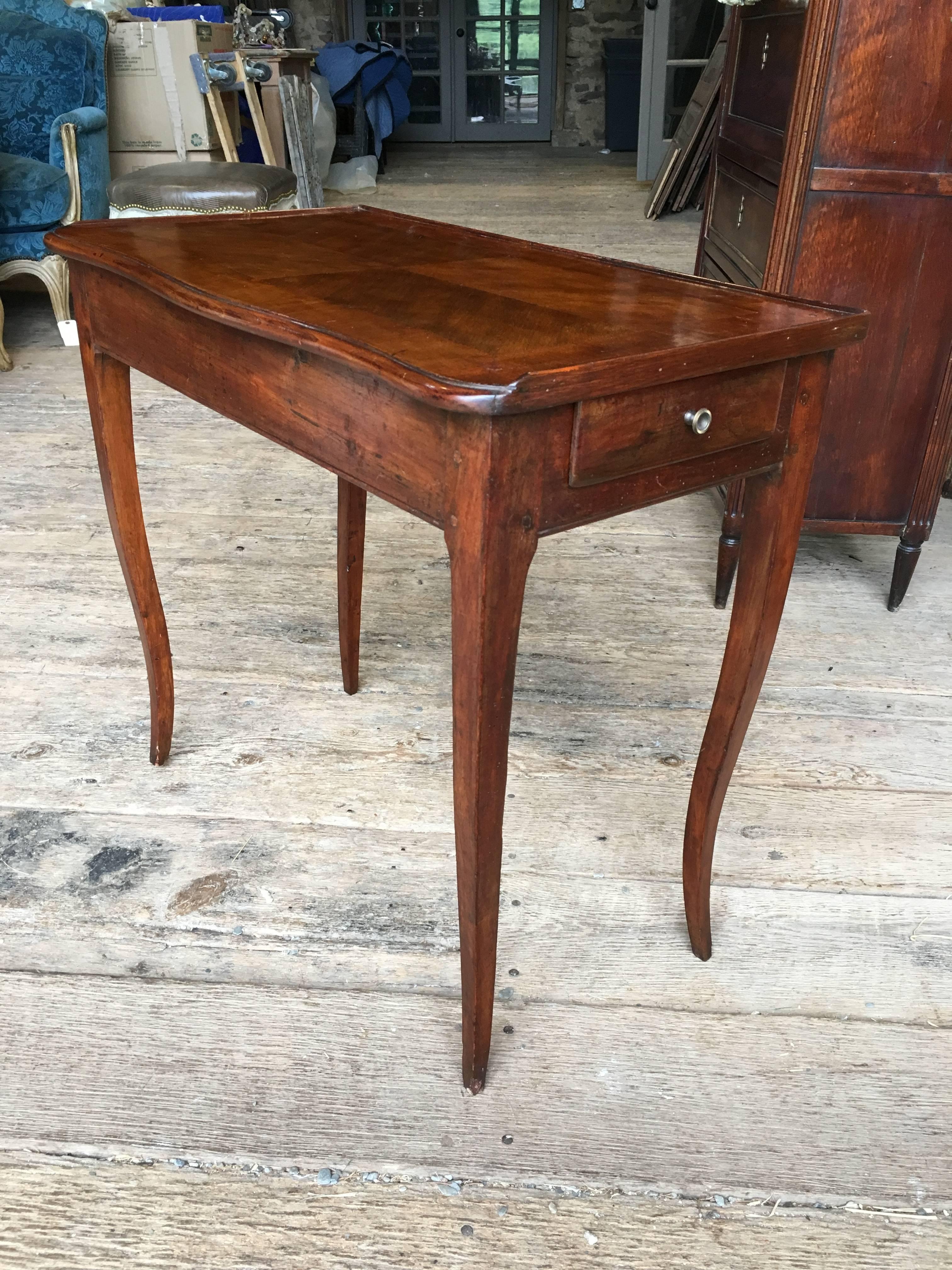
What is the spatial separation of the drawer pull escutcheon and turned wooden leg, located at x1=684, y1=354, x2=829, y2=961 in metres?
0.14

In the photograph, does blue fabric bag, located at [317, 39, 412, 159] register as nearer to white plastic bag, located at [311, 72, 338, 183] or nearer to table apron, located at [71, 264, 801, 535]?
white plastic bag, located at [311, 72, 338, 183]

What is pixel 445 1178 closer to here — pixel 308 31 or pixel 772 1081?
pixel 772 1081

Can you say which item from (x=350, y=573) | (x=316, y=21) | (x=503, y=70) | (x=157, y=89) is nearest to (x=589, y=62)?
(x=503, y=70)

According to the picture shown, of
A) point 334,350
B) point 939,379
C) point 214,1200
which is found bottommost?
point 214,1200

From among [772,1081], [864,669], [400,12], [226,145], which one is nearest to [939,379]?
[864,669]

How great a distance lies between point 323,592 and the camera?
2.08 metres

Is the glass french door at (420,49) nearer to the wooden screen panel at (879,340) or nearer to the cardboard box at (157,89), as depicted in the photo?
the cardboard box at (157,89)

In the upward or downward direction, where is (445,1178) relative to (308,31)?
downward

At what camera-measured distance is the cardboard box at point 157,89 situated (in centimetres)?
452

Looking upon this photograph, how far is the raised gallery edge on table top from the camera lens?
77cm

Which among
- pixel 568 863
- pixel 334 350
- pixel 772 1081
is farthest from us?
pixel 568 863

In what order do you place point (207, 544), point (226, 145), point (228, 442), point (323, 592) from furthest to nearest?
point (226, 145) < point (228, 442) < point (207, 544) < point (323, 592)

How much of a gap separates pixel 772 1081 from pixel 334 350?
87 cm

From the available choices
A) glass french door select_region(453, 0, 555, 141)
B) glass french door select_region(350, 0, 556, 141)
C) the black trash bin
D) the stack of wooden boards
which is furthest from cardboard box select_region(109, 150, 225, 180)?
glass french door select_region(453, 0, 555, 141)
